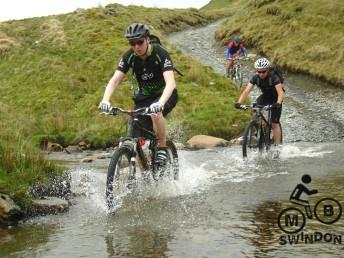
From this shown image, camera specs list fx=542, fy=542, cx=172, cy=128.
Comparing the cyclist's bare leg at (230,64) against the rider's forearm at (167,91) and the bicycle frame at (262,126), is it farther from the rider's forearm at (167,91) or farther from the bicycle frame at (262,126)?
the rider's forearm at (167,91)

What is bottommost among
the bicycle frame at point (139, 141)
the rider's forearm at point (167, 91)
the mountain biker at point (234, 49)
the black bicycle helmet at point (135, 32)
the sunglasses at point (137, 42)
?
the bicycle frame at point (139, 141)

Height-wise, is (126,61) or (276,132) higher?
(126,61)

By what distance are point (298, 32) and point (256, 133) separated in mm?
23831

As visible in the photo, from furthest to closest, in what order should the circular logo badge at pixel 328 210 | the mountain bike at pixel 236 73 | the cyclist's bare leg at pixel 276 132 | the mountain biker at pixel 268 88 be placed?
the mountain bike at pixel 236 73, the cyclist's bare leg at pixel 276 132, the mountain biker at pixel 268 88, the circular logo badge at pixel 328 210

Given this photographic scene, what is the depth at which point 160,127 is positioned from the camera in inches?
382

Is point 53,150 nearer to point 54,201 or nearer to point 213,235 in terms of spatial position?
point 54,201

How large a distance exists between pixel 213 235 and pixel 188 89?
1976cm

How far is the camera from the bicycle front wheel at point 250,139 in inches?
535

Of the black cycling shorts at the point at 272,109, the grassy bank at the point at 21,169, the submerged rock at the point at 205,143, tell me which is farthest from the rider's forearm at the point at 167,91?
the submerged rock at the point at 205,143

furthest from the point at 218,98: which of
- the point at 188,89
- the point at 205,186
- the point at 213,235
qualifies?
the point at 213,235

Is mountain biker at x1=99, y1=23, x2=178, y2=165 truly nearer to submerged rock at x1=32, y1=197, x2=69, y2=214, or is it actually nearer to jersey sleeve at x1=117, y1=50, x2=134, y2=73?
jersey sleeve at x1=117, y1=50, x2=134, y2=73

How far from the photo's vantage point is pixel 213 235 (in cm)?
711

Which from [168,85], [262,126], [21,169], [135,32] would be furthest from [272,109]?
[21,169]

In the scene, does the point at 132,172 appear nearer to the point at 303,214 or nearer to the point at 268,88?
the point at 303,214
